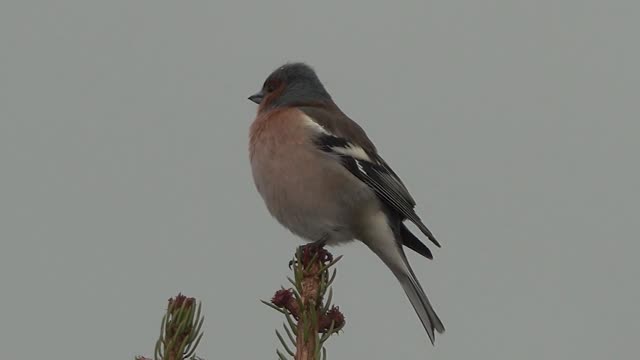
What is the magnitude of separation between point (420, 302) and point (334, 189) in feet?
3.47

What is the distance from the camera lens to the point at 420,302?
6277mm

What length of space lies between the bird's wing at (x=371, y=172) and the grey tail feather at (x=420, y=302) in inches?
17.0

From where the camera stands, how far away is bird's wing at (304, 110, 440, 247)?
6656 mm

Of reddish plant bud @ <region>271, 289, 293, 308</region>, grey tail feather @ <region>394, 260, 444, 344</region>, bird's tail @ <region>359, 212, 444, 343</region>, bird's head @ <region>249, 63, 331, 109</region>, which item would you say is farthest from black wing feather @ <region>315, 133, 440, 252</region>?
reddish plant bud @ <region>271, 289, 293, 308</region>

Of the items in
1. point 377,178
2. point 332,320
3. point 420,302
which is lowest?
point 332,320

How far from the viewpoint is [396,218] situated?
269 inches

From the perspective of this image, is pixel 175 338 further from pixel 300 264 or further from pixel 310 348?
pixel 300 264

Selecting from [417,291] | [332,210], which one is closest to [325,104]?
[332,210]

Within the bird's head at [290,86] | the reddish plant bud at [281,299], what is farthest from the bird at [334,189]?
the reddish plant bud at [281,299]

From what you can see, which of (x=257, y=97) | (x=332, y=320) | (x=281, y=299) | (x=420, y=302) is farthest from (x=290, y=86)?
(x=332, y=320)

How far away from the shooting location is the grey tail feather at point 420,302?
6055 millimetres

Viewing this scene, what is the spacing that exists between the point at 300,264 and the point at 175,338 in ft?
2.70

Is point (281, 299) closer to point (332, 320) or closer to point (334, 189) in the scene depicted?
point (332, 320)

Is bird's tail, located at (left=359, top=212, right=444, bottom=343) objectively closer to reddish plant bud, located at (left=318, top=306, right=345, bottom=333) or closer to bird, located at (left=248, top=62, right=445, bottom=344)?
bird, located at (left=248, top=62, right=445, bottom=344)
